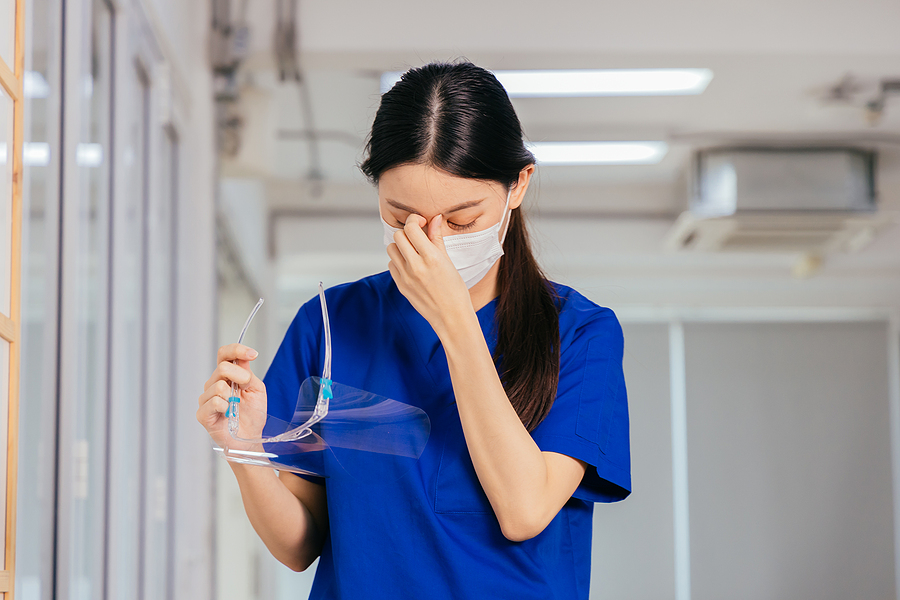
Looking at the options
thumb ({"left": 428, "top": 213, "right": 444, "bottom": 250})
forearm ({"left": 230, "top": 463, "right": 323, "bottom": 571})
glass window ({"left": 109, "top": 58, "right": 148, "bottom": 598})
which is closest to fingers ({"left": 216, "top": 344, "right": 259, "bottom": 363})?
forearm ({"left": 230, "top": 463, "right": 323, "bottom": 571})

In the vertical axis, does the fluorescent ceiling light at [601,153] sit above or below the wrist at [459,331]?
above

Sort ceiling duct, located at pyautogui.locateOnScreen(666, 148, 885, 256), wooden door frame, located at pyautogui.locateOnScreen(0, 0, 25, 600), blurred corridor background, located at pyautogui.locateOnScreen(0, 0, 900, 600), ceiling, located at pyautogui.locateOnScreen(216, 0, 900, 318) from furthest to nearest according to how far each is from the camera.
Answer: ceiling duct, located at pyautogui.locateOnScreen(666, 148, 885, 256), ceiling, located at pyautogui.locateOnScreen(216, 0, 900, 318), blurred corridor background, located at pyautogui.locateOnScreen(0, 0, 900, 600), wooden door frame, located at pyautogui.locateOnScreen(0, 0, 25, 600)

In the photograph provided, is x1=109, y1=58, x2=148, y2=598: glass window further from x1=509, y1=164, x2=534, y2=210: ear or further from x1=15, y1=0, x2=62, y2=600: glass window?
x1=509, y1=164, x2=534, y2=210: ear

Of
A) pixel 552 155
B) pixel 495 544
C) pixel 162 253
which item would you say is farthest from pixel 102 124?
pixel 552 155

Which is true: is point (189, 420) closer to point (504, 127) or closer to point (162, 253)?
point (162, 253)

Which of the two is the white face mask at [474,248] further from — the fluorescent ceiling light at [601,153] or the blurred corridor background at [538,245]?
the fluorescent ceiling light at [601,153]

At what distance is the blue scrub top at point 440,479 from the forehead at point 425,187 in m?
0.15

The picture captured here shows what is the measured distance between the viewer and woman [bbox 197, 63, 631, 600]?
83 cm

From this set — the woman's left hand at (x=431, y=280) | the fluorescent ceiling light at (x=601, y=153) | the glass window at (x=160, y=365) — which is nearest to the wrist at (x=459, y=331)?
the woman's left hand at (x=431, y=280)

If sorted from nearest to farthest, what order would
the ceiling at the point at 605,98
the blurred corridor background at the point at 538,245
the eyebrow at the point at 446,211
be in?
the eyebrow at the point at 446,211 → the blurred corridor background at the point at 538,245 → the ceiling at the point at 605,98

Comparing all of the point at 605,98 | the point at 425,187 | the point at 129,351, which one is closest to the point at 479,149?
the point at 425,187

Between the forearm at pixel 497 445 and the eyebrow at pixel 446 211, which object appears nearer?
the forearm at pixel 497 445

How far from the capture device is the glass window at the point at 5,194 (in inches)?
39.3

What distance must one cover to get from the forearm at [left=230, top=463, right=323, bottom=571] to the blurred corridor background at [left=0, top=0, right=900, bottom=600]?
0.34 m
